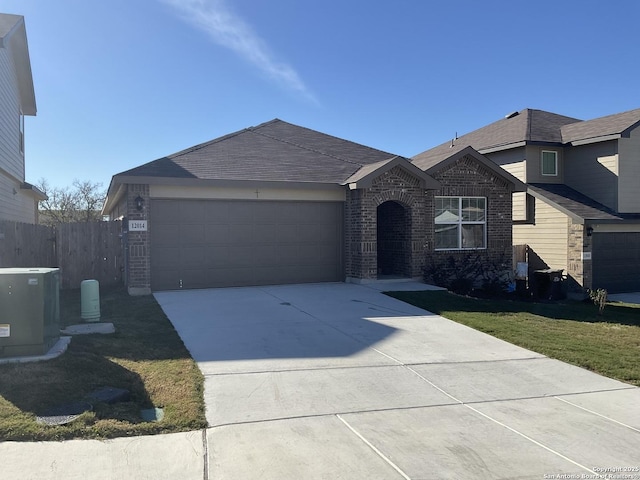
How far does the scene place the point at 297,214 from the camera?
14.6m

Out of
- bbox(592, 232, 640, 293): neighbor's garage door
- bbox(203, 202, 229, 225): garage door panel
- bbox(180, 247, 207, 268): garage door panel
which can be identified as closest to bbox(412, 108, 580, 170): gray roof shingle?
bbox(592, 232, 640, 293): neighbor's garage door

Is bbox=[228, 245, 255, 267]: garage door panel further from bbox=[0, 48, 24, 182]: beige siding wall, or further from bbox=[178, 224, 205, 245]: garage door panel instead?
bbox=[0, 48, 24, 182]: beige siding wall

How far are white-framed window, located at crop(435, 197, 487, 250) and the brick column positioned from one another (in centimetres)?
815

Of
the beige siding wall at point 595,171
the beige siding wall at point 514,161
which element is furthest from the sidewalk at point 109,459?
the beige siding wall at point 595,171

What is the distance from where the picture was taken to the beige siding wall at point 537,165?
19172 millimetres

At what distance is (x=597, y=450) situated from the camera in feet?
15.4

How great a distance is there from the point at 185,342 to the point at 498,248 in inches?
443

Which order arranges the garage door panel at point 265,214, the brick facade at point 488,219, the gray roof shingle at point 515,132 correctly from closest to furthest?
the garage door panel at point 265,214 → the brick facade at point 488,219 → the gray roof shingle at point 515,132

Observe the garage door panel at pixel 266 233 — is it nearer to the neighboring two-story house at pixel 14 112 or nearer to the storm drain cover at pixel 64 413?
the neighboring two-story house at pixel 14 112

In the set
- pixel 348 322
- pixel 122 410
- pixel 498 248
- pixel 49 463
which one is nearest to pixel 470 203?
pixel 498 248

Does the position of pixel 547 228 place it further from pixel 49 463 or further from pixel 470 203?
pixel 49 463

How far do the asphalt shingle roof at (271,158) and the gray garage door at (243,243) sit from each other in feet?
2.49

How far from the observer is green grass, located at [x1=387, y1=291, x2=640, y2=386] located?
7.82 metres

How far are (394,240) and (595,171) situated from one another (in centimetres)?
833
